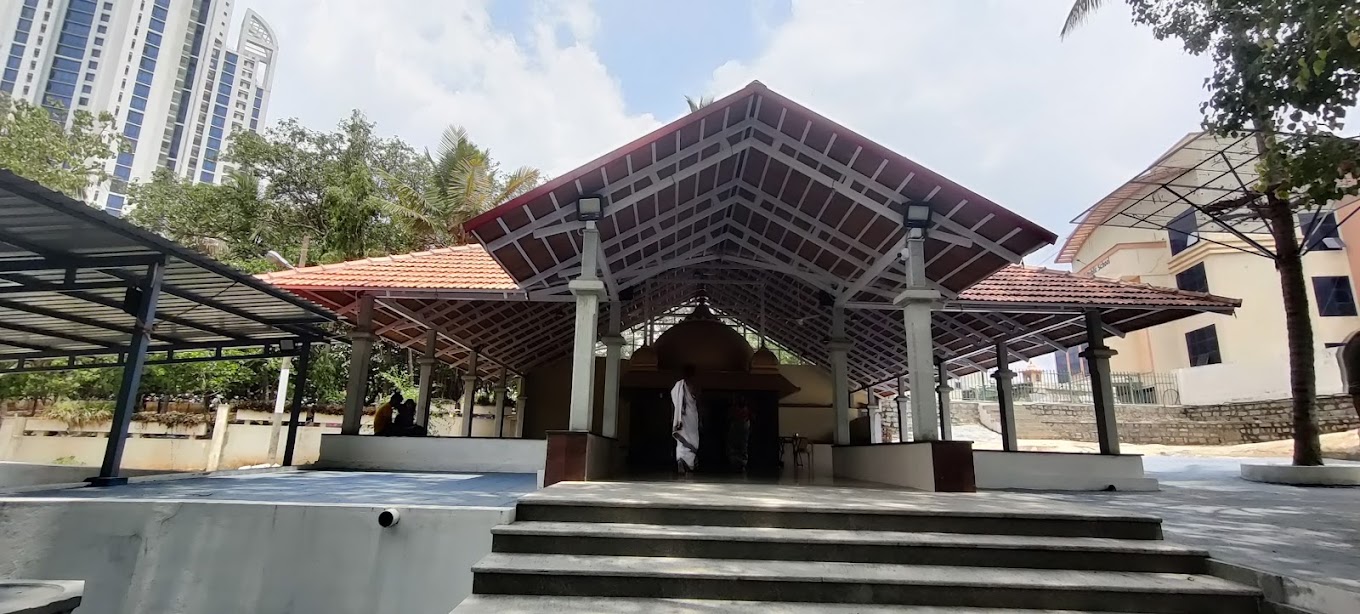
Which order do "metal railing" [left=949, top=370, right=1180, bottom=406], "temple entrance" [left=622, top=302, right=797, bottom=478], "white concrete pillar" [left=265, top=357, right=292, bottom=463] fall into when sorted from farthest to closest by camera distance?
"metal railing" [left=949, top=370, right=1180, bottom=406] → "white concrete pillar" [left=265, top=357, right=292, bottom=463] → "temple entrance" [left=622, top=302, right=797, bottom=478]

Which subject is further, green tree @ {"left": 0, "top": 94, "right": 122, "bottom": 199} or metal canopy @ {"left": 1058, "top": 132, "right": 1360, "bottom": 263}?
green tree @ {"left": 0, "top": 94, "right": 122, "bottom": 199}

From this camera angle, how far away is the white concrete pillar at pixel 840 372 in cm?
977

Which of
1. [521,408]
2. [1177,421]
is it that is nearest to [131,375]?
[521,408]

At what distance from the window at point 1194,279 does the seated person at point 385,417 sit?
2328 cm

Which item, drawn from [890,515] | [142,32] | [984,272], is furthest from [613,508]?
[142,32]

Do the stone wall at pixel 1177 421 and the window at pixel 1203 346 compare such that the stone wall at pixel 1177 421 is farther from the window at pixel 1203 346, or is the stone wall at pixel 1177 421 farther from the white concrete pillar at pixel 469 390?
the white concrete pillar at pixel 469 390

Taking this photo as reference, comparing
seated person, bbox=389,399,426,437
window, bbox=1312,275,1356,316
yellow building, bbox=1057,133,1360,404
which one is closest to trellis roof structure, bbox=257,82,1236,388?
seated person, bbox=389,399,426,437

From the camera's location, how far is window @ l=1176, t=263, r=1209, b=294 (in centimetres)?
2008

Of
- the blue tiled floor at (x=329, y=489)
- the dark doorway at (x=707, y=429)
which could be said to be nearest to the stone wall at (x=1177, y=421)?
the dark doorway at (x=707, y=429)

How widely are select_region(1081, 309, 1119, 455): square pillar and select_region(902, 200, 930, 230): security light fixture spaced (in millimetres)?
4991

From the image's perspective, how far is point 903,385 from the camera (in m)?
17.4

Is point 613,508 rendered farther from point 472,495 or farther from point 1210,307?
point 1210,307

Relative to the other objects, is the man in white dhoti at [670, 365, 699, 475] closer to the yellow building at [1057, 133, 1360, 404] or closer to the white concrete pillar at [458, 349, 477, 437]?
the white concrete pillar at [458, 349, 477, 437]

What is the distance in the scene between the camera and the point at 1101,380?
9453mm
